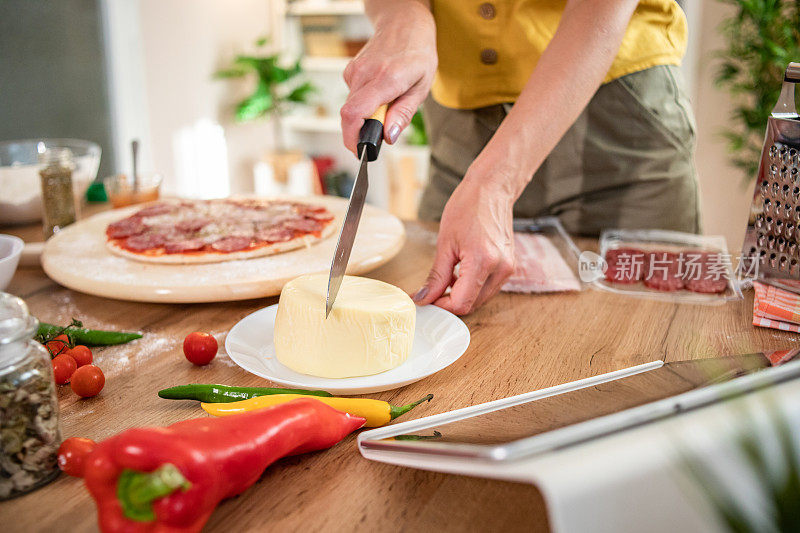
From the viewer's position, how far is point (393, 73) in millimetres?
1359

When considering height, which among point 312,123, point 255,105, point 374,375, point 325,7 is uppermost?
point 325,7

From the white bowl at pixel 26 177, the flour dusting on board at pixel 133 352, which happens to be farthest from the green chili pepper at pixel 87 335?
the white bowl at pixel 26 177

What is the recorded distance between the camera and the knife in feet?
3.52

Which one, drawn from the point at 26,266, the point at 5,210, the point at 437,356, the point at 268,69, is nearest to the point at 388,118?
the point at 437,356

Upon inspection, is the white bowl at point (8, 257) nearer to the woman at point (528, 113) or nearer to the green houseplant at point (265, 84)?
the woman at point (528, 113)

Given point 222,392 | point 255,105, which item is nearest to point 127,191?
point 222,392

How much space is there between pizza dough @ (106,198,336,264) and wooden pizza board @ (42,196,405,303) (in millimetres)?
25

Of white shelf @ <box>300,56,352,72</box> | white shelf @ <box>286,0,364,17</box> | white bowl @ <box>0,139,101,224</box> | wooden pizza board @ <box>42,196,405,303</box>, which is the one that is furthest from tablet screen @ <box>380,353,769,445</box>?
white shelf @ <box>300,56,352,72</box>

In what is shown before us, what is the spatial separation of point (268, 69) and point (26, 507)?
510 centimetres

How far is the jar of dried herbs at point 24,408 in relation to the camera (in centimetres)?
72

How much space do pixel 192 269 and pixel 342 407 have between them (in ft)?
2.34

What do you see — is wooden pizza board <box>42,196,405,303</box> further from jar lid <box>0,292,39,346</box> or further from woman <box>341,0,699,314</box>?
jar lid <box>0,292,39,346</box>

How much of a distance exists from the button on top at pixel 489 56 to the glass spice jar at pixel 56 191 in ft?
3.72

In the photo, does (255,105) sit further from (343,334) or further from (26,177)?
(343,334)
